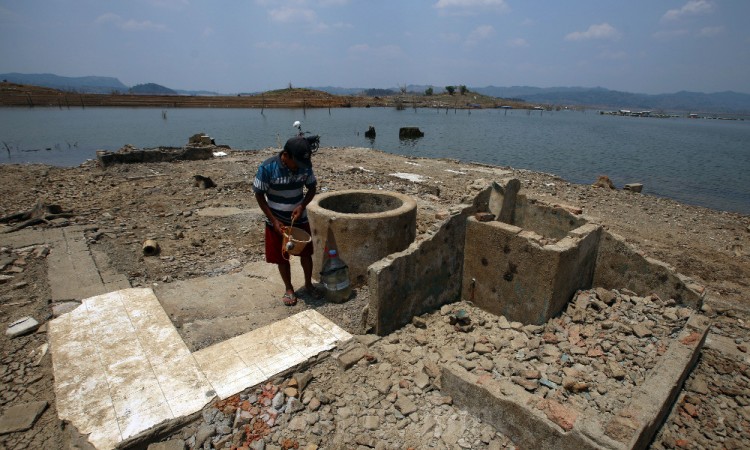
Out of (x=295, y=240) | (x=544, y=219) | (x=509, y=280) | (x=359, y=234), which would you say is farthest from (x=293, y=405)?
(x=544, y=219)

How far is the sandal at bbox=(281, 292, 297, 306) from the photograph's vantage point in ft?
16.3

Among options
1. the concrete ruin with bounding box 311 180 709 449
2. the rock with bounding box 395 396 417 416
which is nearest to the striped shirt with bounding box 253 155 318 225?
the concrete ruin with bounding box 311 180 709 449

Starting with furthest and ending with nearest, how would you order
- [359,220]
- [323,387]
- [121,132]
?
[121,132]
[359,220]
[323,387]

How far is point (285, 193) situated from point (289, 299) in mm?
1331

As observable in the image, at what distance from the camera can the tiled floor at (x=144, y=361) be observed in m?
3.18

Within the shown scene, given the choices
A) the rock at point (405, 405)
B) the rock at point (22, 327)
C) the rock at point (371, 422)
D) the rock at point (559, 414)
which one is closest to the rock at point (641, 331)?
the rock at point (559, 414)

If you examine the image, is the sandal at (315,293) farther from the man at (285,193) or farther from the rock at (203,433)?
the rock at (203,433)

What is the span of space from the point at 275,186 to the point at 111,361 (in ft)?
7.83

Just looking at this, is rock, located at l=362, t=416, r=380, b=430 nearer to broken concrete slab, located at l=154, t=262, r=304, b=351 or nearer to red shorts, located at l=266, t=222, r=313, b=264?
broken concrete slab, located at l=154, t=262, r=304, b=351

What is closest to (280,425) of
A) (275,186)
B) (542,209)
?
(275,186)

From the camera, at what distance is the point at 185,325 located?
443cm

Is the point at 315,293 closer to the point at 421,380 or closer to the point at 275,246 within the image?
the point at 275,246

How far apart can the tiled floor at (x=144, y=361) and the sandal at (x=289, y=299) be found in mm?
293

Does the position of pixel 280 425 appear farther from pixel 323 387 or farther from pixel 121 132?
pixel 121 132
